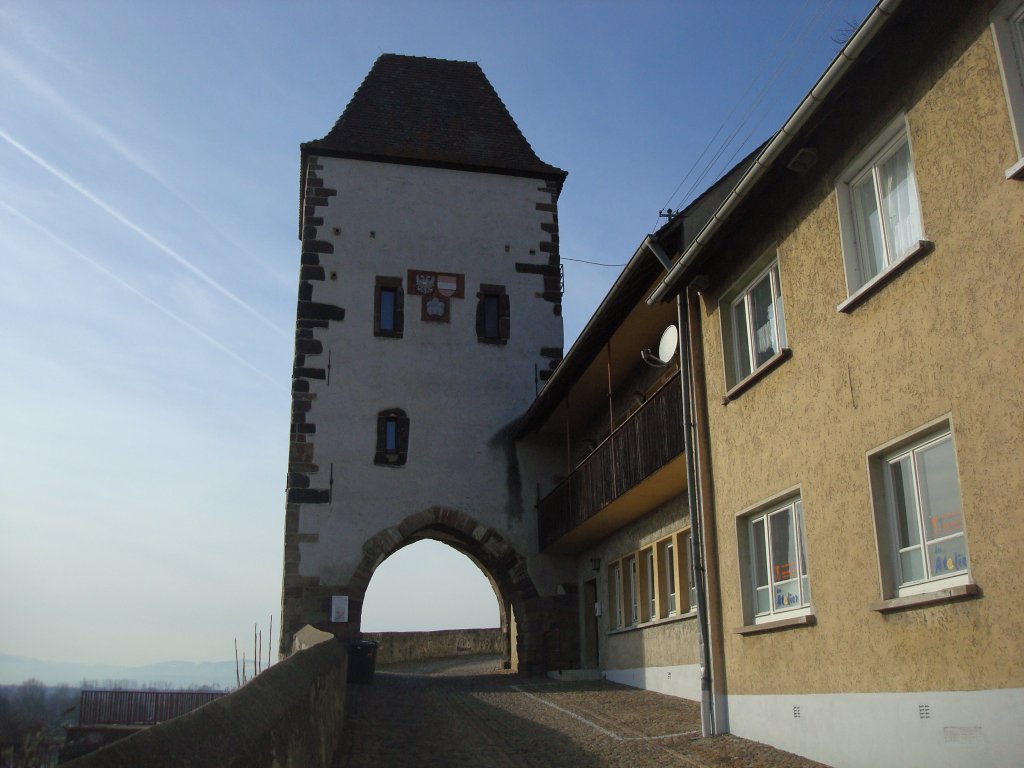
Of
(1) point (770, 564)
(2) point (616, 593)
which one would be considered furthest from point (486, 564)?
(1) point (770, 564)

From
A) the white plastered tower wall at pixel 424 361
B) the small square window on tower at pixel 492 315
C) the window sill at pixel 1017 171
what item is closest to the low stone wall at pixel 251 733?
the window sill at pixel 1017 171

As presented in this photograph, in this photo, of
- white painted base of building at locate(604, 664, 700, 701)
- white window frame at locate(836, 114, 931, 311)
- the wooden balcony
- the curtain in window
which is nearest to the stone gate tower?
the wooden balcony

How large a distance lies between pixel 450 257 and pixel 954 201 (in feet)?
56.0

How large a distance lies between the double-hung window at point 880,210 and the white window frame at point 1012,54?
3.42 feet

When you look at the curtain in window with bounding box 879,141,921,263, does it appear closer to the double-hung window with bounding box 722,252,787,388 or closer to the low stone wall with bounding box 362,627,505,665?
the double-hung window with bounding box 722,252,787,388

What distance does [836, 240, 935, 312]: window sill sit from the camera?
730 centimetres

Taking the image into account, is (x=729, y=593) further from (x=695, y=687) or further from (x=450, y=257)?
(x=450, y=257)

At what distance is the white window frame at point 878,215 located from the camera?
7621 millimetres

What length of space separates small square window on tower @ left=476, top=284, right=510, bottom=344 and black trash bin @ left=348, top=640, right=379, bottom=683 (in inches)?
286

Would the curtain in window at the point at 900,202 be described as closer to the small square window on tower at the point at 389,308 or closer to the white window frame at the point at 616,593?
the white window frame at the point at 616,593

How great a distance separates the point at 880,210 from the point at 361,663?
12860 mm

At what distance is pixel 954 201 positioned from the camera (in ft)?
23.0

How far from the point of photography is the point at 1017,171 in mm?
6316

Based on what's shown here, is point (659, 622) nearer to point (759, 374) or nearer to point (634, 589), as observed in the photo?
point (634, 589)
